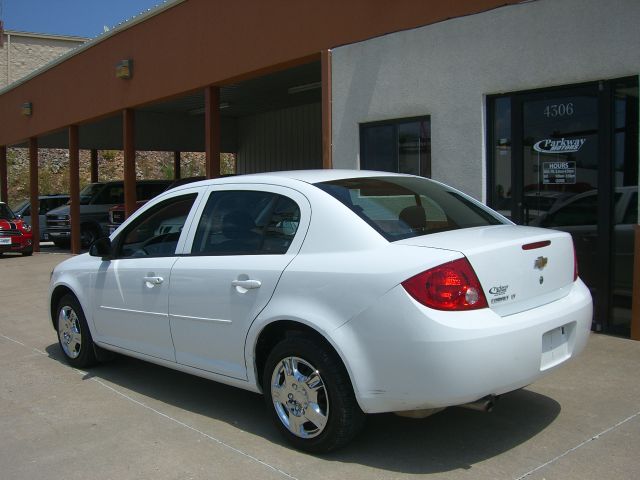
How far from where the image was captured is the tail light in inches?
134

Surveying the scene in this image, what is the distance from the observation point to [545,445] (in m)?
3.93

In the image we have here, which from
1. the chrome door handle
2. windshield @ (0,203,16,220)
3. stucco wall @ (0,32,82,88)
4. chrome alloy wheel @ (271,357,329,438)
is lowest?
chrome alloy wheel @ (271,357,329,438)

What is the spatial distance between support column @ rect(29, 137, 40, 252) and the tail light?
19.3 metres

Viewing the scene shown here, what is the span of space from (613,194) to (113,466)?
512 centimetres

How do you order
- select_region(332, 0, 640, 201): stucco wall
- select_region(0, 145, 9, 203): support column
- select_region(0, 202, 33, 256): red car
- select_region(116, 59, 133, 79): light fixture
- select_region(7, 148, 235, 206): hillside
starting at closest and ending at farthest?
1. select_region(332, 0, 640, 201): stucco wall
2. select_region(116, 59, 133, 79): light fixture
3. select_region(0, 202, 33, 256): red car
4. select_region(0, 145, 9, 203): support column
5. select_region(7, 148, 235, 206): hillside

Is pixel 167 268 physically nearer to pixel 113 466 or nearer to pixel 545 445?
pixel 113 466

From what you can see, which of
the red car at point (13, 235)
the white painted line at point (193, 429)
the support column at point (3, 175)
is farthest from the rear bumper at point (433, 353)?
the support column at point (3, 175)

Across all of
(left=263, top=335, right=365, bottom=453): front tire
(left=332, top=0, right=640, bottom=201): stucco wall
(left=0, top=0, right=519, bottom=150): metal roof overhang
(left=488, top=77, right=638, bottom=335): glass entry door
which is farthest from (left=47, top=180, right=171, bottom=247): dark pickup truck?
(left=263, top=335, right=365, bottom=453): front tire

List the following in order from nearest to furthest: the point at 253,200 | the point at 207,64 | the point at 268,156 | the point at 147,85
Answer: the point at 253,200, the point at 207,64, the point at 147,85, the point at 268,156

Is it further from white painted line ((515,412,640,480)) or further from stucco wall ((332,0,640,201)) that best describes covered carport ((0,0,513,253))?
white painted line ((515,412,640,480))

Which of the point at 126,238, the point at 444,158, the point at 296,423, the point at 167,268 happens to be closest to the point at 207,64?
the point at 444,158

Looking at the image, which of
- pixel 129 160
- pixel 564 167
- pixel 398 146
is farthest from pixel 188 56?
pixel 564 167

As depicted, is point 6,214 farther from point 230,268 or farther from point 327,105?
point 230,268

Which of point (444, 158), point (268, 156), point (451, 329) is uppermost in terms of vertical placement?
point (268, 156)
